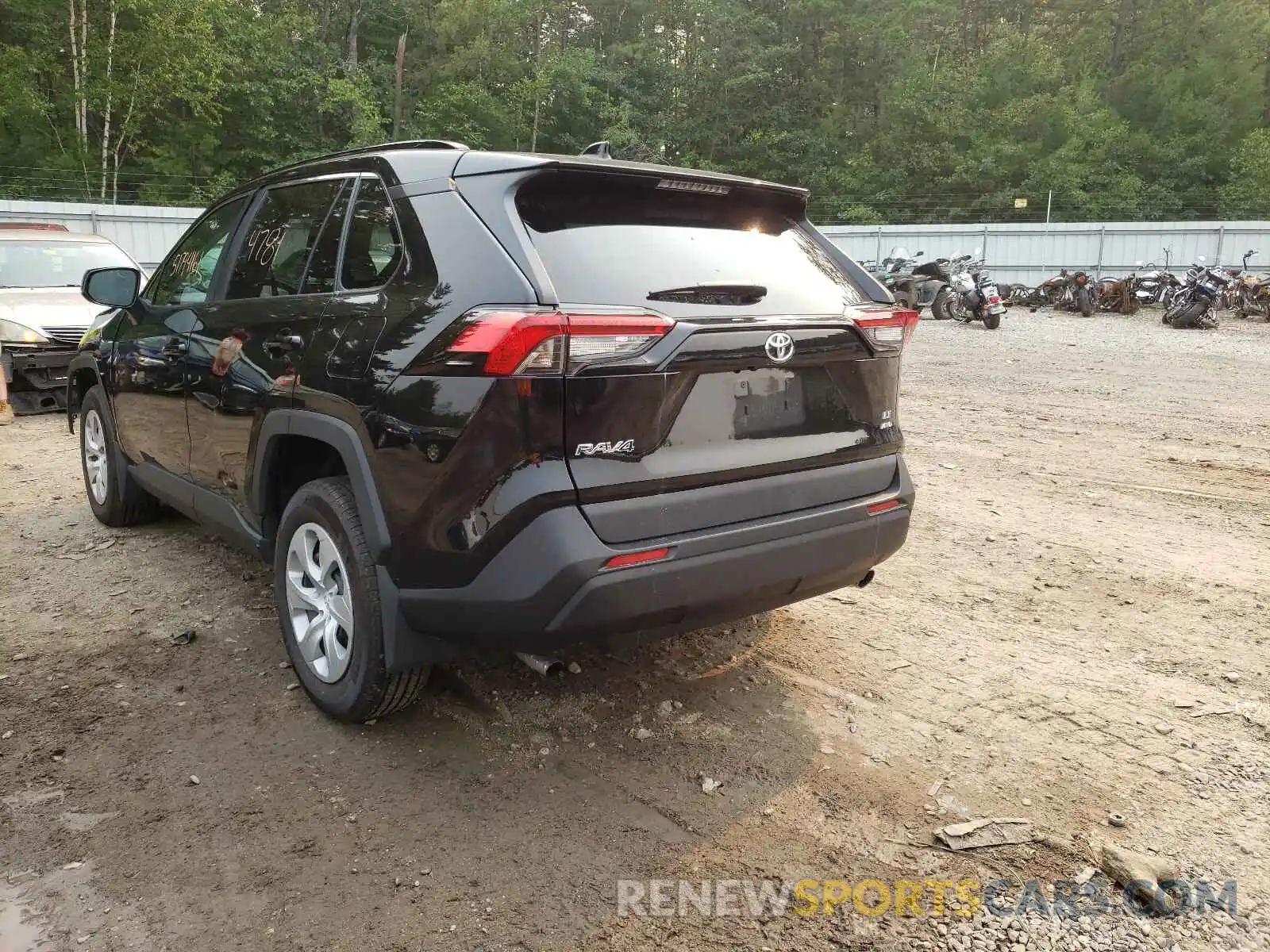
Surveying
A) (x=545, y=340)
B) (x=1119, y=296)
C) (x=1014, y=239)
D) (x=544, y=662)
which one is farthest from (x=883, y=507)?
(x=1014, y=239)

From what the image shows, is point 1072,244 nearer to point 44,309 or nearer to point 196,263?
point 44,309

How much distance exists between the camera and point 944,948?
2209 mm

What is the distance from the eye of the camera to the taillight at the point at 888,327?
3.06 metres

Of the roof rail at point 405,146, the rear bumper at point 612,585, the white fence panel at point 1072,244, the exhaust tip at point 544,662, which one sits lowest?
the exhaust tip at point 544,662

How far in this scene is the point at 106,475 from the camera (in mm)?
5156

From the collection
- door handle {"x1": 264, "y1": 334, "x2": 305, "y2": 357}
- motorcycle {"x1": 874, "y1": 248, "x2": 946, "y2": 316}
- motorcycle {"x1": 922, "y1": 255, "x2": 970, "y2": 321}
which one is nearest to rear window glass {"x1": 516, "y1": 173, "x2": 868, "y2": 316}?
door handle {"x1": 264, "y1": 334, "x2": 305, "y2": 357}

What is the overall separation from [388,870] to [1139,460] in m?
6.30

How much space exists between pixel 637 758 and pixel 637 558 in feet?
2.72

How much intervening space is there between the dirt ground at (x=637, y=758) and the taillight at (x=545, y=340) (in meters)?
1.30

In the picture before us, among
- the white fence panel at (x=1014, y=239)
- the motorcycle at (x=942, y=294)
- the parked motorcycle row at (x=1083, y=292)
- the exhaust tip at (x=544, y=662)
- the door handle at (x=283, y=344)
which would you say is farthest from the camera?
the white fence panel at (x=1014, y=239)

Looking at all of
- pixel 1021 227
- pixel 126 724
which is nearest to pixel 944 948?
pixel 126 724

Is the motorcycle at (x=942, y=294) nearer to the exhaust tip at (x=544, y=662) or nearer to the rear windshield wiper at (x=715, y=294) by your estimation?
the rear windshield wiper at (x=715, y=294)

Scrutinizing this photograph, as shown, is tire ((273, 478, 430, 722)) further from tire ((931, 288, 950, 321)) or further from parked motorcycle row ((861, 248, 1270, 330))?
tire ((931, 288, 950, 321))

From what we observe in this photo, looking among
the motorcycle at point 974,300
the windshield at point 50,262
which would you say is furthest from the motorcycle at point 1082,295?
the windshield at point 50,262
